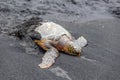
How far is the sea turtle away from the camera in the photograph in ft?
15.6

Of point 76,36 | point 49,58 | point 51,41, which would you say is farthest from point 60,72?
point 76,36

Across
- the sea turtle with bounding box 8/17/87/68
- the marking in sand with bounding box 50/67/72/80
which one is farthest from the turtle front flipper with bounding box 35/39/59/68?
the marking in sand with bounding box 50/67/72/80

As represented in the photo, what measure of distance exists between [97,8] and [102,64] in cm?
457

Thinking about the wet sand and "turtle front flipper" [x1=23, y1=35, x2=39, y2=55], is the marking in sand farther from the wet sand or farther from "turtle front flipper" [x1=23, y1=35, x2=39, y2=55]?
"turtle front flipper" [x1=23, y1=35, x2=39, y2=55]

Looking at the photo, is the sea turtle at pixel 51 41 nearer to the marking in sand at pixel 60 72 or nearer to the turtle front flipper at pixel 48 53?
the turtle front flipper at pixel 48 53

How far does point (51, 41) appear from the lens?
16.8ft

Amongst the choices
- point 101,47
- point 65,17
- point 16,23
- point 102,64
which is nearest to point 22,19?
point 16,23

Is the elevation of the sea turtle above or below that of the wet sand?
above

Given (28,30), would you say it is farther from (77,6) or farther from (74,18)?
(77,6)

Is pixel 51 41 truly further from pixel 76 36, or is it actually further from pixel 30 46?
pixel 76 36

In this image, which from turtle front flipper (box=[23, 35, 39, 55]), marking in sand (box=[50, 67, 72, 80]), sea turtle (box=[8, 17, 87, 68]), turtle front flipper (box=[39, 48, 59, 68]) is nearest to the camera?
marking in sand (box=[50, 67, 72, 80])

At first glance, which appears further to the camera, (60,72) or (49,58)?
(49,58)

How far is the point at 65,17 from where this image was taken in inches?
305

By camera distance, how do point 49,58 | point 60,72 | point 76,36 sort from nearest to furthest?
1. point 60,72
2. point 49,58
3. point 76,36
